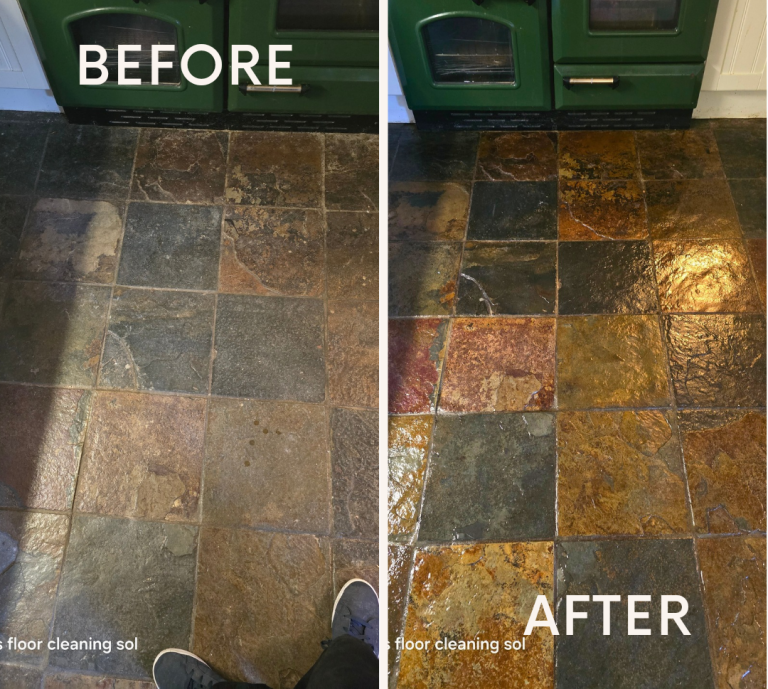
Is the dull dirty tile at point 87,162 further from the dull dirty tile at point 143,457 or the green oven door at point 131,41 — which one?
the dull dirty tile at point 143,457

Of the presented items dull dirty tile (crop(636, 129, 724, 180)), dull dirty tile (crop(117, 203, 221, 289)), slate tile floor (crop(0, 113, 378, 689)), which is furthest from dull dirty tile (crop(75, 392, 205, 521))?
dull dirty tile (crop(636, 129, 724, 180))

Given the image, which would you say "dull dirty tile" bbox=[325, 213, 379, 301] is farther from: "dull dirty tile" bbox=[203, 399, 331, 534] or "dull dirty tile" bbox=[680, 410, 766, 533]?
"dull dirty tile" bbox=[680, 410, 766, 533]

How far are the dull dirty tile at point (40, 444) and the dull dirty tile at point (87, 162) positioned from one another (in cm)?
57

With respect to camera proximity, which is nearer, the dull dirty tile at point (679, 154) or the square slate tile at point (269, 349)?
the square slate tile at point (269, 349)

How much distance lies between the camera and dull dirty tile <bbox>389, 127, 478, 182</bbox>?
1939mm

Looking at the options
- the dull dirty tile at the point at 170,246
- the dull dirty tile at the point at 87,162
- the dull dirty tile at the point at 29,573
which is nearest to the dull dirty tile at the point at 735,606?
the dull dirty tile at the point at 170,246

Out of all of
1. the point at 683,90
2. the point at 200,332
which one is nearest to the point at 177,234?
the point at 200,332

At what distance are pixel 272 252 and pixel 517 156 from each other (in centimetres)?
82

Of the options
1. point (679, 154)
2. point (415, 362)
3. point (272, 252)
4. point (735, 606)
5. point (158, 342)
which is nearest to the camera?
point (735, 606)

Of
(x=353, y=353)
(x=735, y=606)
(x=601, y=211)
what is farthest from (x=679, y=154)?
(x=735, y=606)

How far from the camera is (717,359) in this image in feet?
5.37

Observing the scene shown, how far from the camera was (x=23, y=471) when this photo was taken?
1655 millimetres

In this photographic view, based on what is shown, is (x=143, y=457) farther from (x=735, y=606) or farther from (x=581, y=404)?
(x=735, y=606)

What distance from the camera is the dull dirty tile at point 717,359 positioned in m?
1.61
